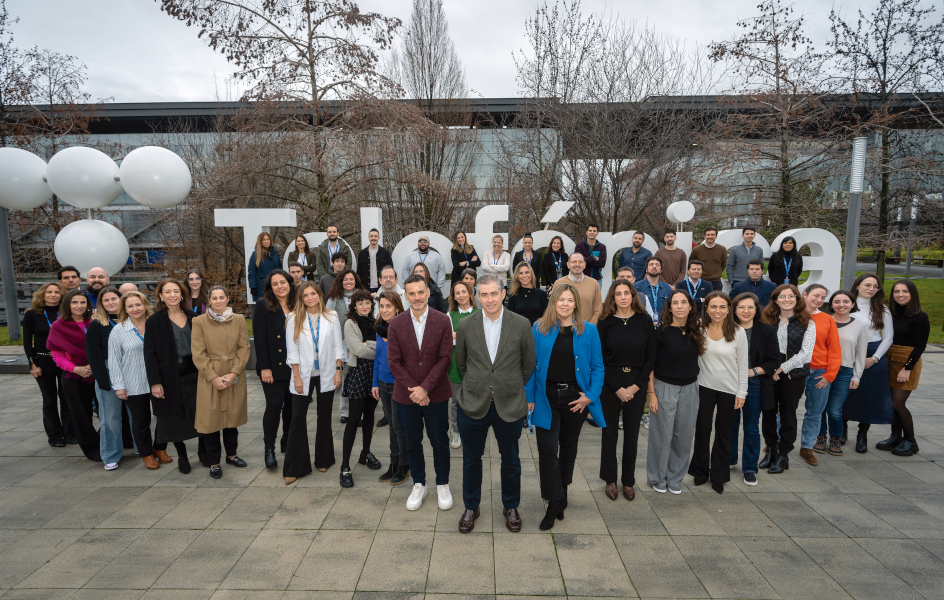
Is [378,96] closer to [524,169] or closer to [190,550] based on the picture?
[524,169]

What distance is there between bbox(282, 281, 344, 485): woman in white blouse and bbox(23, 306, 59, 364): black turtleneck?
3.15m

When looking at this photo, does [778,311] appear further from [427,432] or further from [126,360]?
[126,360]

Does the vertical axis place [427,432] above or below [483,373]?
below

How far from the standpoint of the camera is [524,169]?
1341cm

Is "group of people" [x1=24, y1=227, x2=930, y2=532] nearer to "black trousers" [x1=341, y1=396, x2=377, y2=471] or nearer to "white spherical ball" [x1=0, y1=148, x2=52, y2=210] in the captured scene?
"black trousers" [x1=341, y1=396, x2=377, y2=471]

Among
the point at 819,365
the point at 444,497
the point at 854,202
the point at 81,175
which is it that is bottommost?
the point at 444,497

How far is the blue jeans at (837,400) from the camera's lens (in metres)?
4.98

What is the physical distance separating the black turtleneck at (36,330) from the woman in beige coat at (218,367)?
2346 millimetres

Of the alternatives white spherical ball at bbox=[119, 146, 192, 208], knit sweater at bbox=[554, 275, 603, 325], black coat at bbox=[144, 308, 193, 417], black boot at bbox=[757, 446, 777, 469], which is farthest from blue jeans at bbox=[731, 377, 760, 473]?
white spherical ball at bbox=[119, 146, 192, 208]

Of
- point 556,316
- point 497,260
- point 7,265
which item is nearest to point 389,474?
point 556,316

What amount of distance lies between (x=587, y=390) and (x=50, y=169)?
302 inches

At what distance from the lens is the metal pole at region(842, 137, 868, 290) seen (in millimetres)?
7891

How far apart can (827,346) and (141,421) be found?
22.6 feet

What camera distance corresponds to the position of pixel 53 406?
17.9 ft
